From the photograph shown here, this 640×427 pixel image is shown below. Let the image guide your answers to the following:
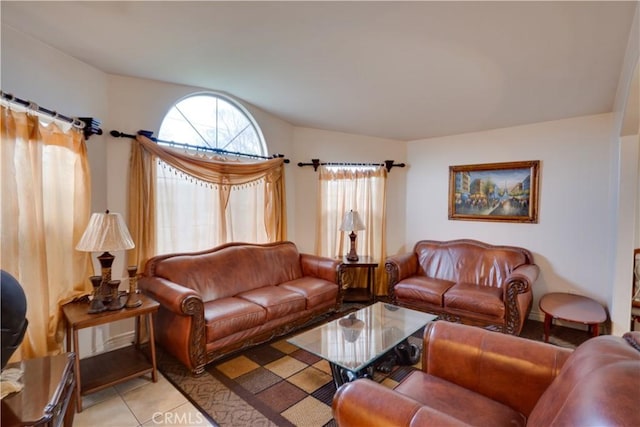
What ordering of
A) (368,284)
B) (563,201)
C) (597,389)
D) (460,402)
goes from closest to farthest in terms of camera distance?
(597,389), (460,402), (563,201), (368,284)

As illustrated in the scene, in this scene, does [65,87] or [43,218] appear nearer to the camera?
[43,218]

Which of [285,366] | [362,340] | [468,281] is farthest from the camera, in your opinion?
[468,281]

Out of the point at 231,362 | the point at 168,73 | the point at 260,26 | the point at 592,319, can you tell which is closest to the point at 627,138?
the point at 592,319

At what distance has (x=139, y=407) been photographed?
201 cm

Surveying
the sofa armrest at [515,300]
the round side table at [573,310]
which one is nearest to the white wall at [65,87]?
the sofa armrest at [515,300]

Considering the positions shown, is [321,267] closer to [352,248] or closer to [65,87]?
[352,248]

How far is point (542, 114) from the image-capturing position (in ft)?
10.7

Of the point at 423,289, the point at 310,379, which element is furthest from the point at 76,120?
the point at 423,289

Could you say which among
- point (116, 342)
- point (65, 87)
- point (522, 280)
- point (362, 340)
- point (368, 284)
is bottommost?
point (116, 342)

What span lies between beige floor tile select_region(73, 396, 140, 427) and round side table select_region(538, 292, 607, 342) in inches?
137

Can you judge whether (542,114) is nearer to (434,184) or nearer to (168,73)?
(434,184)

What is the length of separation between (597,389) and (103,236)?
2567 mm

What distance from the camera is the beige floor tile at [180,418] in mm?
1853

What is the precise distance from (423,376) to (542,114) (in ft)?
10.3
